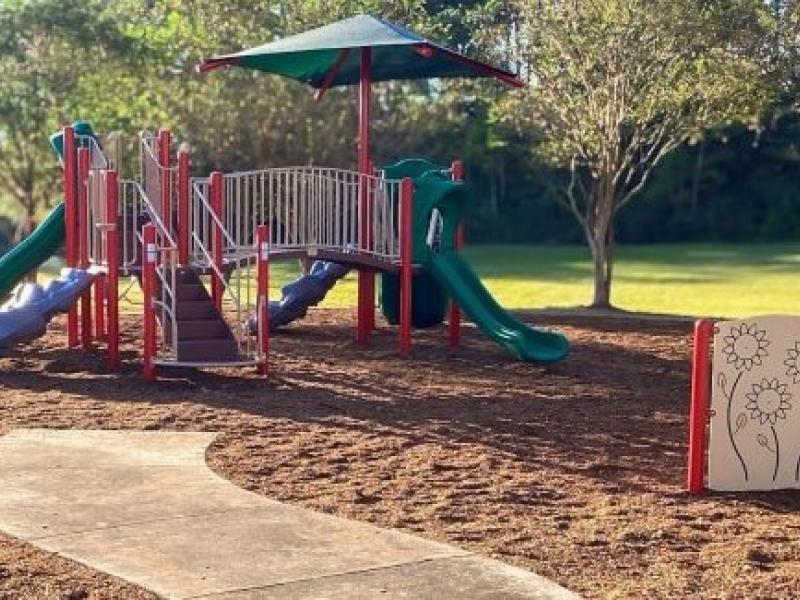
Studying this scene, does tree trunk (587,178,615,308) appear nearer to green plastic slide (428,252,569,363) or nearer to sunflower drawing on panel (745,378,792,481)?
green plastic slide (428,252,569,363)

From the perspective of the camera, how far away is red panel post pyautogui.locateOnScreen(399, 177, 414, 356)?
14062 millimetres

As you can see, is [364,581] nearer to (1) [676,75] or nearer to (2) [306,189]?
(2) [306,189]

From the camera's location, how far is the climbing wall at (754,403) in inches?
306

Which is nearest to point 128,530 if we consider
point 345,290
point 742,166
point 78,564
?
point 78,564

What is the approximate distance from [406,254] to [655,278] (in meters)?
18.4

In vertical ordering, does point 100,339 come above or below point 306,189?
below

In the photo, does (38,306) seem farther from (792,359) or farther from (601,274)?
(601,274)

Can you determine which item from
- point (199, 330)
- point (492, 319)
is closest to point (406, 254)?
point (492, 319)

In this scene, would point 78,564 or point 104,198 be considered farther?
point 104,198

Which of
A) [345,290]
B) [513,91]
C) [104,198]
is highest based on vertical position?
[513,91]

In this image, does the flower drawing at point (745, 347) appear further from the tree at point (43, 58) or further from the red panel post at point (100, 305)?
the tree at point (43, 58)

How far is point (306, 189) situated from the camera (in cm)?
1418

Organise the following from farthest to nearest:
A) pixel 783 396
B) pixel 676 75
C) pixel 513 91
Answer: pixel 513 91 → pixel 676 75 → pixel 783 396

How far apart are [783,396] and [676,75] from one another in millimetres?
11957
